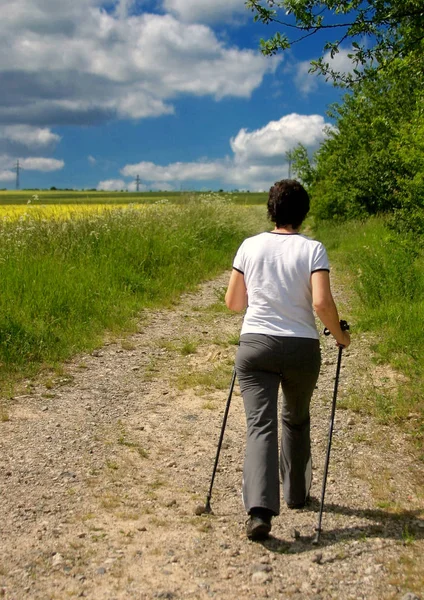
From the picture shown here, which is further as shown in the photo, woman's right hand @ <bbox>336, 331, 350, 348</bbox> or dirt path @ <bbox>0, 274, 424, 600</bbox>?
woman's right hand @ <bbox>336, 331, 350, 348</bbox>

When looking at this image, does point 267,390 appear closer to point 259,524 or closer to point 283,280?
point 283,280

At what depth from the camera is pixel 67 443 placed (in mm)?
5590

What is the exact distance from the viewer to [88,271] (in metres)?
11.8

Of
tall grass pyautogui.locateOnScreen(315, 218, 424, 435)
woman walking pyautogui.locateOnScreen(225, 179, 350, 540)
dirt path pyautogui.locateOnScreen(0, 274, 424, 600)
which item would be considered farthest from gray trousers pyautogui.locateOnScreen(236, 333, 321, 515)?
tall grass pyautogui.locateOnScreen(315, 218, 424, 435)

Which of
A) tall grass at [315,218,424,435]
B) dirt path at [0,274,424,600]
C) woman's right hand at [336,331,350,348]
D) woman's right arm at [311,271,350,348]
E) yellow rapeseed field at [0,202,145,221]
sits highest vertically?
woman's right arm at [311,271,350,348]

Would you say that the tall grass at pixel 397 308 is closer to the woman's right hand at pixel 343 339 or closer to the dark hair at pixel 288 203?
the woman's right hand at pixel 343 339

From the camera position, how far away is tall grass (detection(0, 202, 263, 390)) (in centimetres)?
839

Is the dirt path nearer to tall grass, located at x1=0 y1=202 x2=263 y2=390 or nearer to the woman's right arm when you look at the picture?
tall grass, located at x1=0 y1=202 x2=263 y2=390

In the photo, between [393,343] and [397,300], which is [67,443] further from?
[397,300]

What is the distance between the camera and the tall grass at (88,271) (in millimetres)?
8391

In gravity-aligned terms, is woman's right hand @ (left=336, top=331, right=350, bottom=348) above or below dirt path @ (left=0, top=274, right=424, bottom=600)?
above

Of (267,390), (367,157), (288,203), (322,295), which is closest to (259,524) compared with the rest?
(267,390)

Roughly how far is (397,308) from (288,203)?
573 centimetres

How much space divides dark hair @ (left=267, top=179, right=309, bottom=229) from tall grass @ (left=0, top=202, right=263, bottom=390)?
14.3ft
